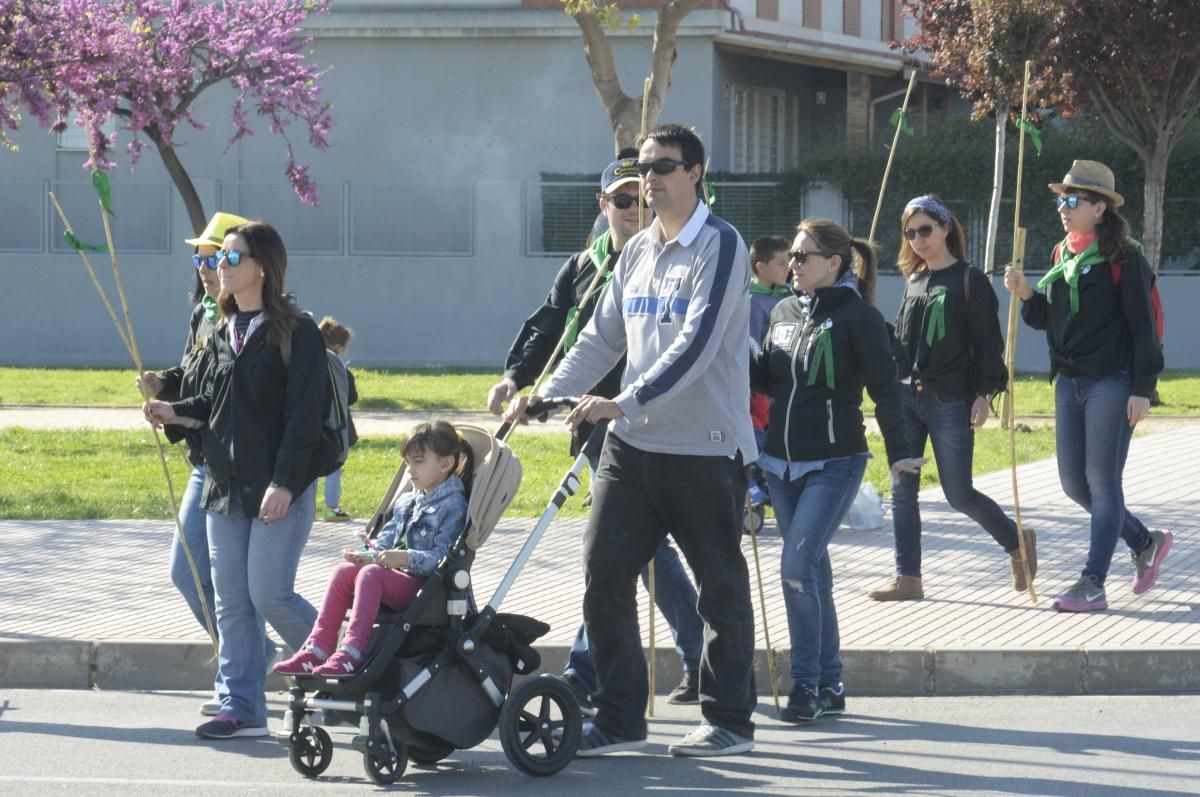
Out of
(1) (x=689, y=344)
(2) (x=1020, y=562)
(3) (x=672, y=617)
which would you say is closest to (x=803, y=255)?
(1) (x=689, y=344)

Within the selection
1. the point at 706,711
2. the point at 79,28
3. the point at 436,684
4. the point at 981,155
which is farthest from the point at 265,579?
the point at 981,155

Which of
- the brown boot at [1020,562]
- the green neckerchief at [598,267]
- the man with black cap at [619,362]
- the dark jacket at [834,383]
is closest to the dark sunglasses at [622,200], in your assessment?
the man with black cap at [619,362]

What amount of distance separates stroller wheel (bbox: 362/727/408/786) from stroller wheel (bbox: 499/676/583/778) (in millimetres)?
346

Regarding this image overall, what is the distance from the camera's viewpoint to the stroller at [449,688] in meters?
5.89

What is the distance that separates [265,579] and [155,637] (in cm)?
167

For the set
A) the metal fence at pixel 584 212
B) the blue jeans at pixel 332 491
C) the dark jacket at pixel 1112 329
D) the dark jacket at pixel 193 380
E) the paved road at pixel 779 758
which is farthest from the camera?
the metal fence at pixel 584 212

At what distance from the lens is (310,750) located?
20.0ft

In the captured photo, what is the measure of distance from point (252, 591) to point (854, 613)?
312 centimetres

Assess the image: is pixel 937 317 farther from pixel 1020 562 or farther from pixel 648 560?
pixel 648 560

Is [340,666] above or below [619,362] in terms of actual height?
Answer: below

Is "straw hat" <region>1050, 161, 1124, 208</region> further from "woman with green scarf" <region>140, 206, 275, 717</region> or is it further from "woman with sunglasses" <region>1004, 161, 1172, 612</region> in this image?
"woman with green scarf" <region>140, 206, 275, 717</region>

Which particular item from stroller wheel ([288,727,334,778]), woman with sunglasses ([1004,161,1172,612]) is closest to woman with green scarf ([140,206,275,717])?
stroller wheel ([288,727,334,778])

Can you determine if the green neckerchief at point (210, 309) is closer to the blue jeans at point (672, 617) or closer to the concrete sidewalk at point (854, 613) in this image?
the concrete sidewalk at point (854, 613)

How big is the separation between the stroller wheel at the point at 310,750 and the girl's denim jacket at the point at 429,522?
642mm
